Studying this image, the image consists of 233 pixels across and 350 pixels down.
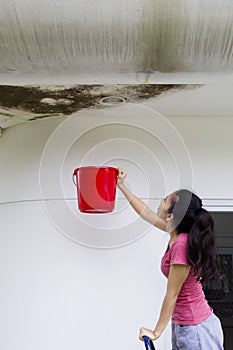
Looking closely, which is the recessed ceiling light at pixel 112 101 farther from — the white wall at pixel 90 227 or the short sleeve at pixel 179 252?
the short sleeve at pixel 179 252

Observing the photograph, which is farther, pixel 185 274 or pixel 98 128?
pixel 98 128

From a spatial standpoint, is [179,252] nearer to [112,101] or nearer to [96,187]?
[96,187]

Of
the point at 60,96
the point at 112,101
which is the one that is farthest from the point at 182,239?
the point at 60,96

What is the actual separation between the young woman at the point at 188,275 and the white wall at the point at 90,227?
24.7 inches

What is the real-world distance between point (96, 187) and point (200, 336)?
0.94m

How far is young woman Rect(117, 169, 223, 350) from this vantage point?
204 cm

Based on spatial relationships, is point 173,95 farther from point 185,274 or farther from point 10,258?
point 10,258

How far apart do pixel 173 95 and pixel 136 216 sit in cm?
88

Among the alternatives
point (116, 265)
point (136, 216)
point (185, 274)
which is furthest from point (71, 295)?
point (185, 274)

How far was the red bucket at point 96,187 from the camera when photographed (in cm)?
223

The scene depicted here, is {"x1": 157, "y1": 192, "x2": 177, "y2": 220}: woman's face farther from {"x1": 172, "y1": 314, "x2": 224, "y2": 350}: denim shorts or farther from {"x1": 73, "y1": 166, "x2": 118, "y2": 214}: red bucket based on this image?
{"x1": 172, "y1": 314, "x2": 224, "y2": 350}: denim shorts

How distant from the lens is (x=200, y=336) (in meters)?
2.10

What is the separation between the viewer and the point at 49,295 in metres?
2.85

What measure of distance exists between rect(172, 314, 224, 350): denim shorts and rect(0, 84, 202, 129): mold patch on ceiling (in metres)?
1.33
